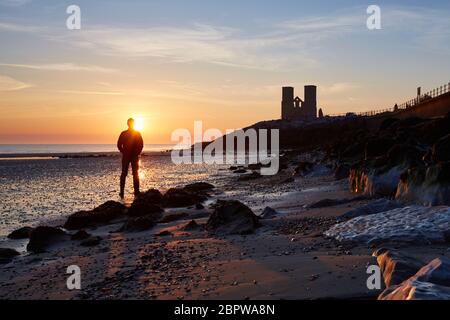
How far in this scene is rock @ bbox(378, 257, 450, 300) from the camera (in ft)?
11.1

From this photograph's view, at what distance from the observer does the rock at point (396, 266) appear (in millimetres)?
4367

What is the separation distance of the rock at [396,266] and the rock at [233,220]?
419cm

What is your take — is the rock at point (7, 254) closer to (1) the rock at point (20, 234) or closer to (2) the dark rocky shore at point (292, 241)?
(2) the dark rocky shore at point (292, 241)

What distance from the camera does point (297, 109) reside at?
142 m

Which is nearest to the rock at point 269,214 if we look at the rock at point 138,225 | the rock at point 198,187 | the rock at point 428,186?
the rock at point 138,225

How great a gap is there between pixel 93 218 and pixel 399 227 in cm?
795

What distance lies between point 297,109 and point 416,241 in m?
138

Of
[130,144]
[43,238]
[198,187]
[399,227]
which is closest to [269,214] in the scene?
[399,227]

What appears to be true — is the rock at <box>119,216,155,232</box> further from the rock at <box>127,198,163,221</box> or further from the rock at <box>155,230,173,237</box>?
the rock at <box>127,198,163,221</box>

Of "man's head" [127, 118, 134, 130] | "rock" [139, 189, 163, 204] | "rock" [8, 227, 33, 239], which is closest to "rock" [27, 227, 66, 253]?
"rock" [8, 227, 33, 239]

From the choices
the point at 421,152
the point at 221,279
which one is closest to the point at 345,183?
the point at 421,152

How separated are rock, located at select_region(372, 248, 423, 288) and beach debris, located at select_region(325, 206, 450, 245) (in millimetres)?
1601
